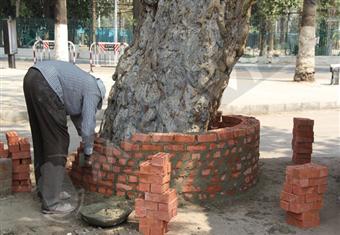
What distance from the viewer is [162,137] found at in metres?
4.43

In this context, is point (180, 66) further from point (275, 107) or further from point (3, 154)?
point (275, 107)

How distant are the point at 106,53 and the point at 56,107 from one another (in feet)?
61.6

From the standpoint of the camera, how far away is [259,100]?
11.8 metres

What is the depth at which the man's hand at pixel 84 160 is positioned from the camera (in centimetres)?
467

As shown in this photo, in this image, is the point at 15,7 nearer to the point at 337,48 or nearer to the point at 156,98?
the point at 337,48

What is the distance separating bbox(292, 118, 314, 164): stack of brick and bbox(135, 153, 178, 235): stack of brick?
2.56 m

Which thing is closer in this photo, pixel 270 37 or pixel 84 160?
pixel 84 160

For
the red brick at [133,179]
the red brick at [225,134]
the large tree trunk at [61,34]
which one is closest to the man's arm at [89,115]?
the red brick at [133,179]

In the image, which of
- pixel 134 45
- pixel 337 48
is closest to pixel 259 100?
pixel 134 45

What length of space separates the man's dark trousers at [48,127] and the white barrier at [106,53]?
16.9 meters

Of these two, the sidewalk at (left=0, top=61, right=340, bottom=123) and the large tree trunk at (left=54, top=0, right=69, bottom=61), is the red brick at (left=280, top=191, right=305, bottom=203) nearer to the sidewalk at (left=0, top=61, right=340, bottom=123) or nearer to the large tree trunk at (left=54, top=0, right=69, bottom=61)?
the sidewalk at (left=0, top=61, right=340, bottom=123)

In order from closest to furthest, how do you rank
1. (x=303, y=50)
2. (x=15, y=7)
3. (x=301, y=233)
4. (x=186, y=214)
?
(x=301, y=233) → (x=186, y=214) → (x=303, y=50) → (x=15, y=7)

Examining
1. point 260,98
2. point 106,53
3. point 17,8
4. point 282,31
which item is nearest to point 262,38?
point 282,31

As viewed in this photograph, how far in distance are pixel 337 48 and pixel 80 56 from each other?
16452 mm
